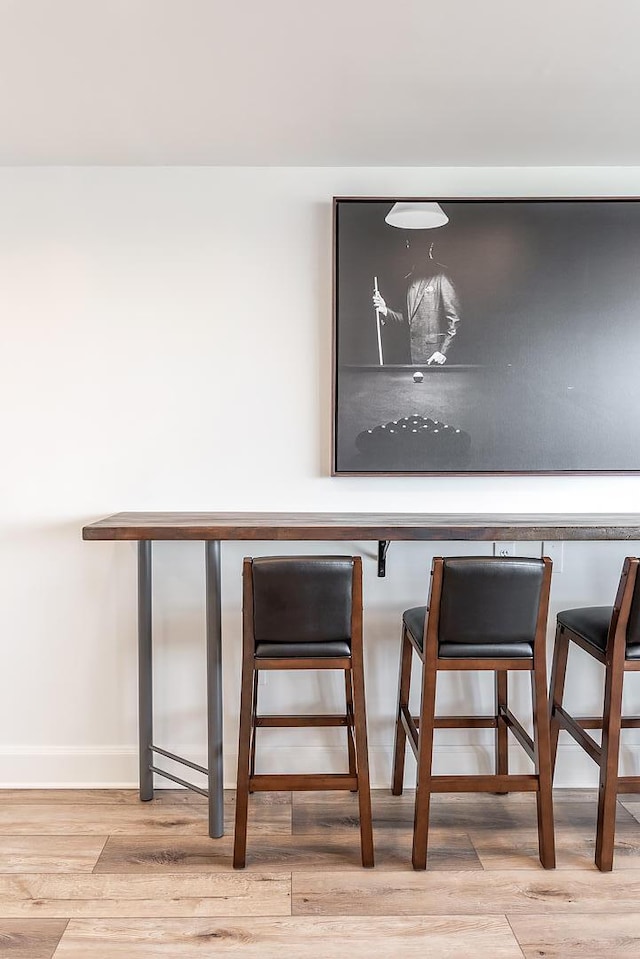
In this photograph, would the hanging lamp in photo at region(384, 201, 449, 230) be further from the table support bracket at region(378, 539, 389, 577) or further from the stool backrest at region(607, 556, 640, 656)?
the stool backrest at region(607, 556, 640, 656)

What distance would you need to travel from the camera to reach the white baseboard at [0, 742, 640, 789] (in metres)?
2.51

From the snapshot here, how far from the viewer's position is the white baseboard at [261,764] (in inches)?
98.7

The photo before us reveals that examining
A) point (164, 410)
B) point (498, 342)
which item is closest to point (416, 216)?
point (498, 342)

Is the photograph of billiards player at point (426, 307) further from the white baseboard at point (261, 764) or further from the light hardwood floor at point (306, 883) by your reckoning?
the light hardwood floor at point (306, 883)

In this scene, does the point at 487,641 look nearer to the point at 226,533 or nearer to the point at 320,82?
the point at 226,533

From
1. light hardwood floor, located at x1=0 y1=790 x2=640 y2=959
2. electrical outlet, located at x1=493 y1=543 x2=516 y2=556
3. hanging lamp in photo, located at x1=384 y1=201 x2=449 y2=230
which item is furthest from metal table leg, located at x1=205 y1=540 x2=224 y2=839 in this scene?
hanging lamp in photo, located at x1=384 y1=201 x2=449 y2=230

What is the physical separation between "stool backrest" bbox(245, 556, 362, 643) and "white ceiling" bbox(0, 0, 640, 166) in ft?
4.50

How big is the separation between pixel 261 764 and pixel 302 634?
865mm

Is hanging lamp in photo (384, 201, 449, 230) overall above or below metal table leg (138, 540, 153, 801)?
above

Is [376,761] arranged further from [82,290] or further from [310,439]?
[82,290]

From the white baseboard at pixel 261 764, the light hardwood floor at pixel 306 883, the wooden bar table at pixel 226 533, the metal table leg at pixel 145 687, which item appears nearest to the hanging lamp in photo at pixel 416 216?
the wooden bar table at pixel 226 533

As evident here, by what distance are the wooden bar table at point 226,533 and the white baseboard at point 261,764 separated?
6.4 inches

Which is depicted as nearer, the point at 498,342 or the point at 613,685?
the point at 613,685

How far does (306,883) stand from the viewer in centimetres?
194
